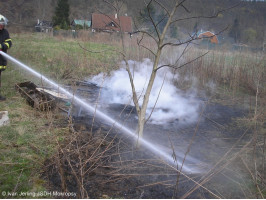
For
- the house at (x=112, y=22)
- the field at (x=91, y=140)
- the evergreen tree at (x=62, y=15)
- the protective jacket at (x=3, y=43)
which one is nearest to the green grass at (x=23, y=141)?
the field at (x=91, y=140)

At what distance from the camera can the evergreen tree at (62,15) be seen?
2716 cm

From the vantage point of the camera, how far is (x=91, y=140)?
3.63 m

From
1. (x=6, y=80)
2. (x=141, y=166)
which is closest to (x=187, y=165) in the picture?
(x=141, y=166)

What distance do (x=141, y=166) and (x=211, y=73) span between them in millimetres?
7727

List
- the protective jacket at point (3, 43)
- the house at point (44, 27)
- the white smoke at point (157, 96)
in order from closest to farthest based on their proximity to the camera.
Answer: the protective jacket at point (3, 43)
the white smoke at point (157, 96)
the house at point (44, 27)

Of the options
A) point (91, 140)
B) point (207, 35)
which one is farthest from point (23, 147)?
point (207, 35)

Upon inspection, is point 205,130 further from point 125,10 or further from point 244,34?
point 244,34

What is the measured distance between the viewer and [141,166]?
3.51m

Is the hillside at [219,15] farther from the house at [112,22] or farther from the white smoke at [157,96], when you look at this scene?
the white smoke at [157,96]

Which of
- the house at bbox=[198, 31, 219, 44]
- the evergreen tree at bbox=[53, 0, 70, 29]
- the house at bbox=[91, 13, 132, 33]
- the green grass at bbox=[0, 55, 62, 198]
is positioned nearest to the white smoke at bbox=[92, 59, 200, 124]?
the house at bbox=[91, 13, 132, 33]

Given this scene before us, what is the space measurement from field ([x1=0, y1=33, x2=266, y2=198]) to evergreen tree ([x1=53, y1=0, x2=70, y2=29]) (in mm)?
18620

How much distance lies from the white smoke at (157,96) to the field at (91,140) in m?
0.65

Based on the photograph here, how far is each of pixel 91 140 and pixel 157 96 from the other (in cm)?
436

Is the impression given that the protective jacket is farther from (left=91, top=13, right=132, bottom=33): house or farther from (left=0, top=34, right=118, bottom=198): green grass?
(left=91, top=13, right=132, bottom=33): house
